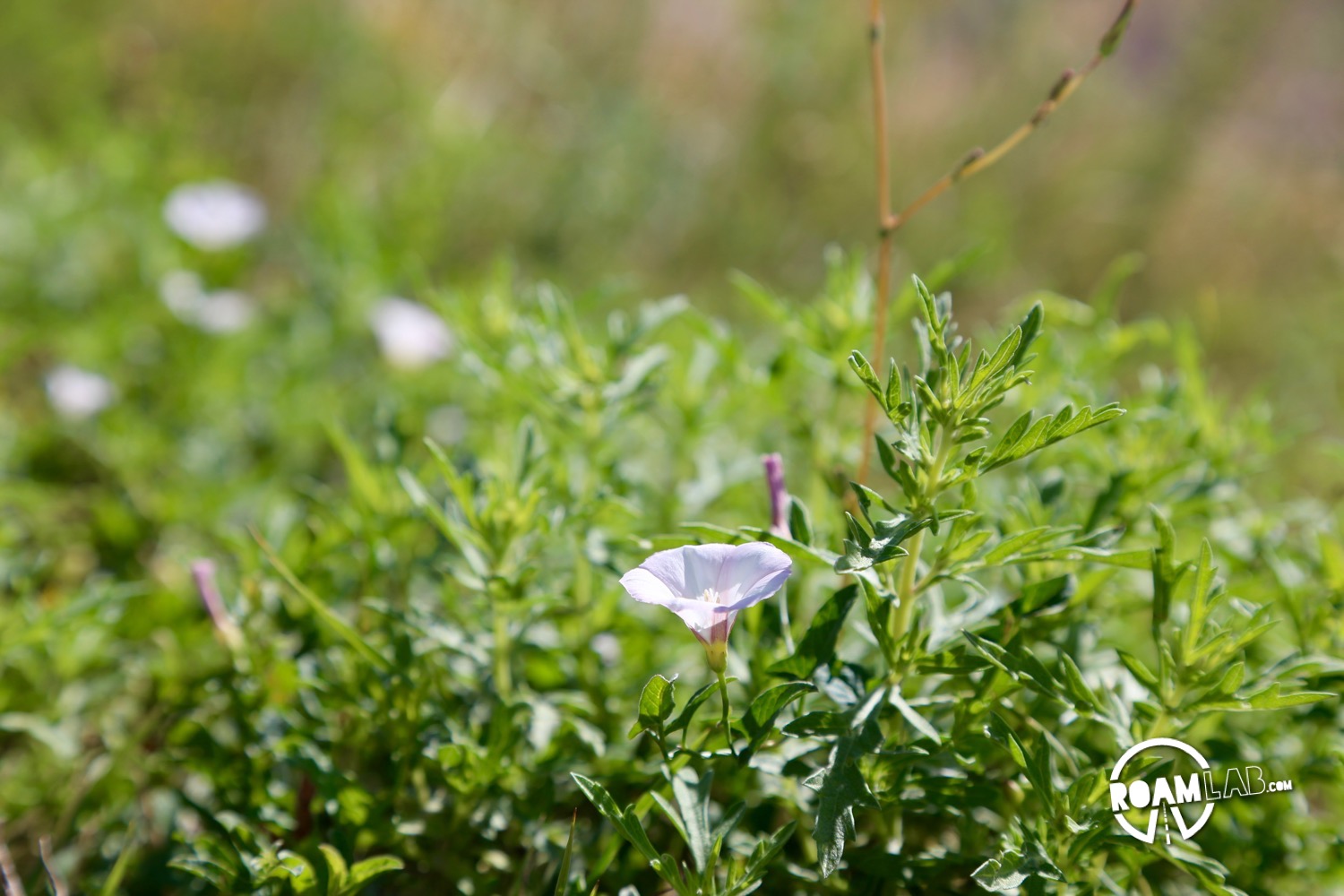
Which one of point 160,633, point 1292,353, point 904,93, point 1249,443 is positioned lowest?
point 160,633

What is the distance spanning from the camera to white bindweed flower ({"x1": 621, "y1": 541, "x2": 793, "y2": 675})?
98cm

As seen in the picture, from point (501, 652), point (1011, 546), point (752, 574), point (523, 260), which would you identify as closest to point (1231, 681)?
point (1011, 546)

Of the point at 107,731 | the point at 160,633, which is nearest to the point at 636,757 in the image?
the point at 107,731

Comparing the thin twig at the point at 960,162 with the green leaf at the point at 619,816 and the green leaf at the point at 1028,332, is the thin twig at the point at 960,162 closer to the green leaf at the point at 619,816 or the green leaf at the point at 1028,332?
the green leaf at the point at 1028,332

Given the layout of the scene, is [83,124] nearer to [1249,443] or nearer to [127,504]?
[127,504]

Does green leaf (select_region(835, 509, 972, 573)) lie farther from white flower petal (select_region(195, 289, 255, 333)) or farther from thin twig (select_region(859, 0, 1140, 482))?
white flower petal (select_region(195, 289, 255, 333))

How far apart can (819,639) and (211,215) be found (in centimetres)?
277

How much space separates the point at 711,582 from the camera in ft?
3.46

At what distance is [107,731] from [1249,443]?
6.77ft

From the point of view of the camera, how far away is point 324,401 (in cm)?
252

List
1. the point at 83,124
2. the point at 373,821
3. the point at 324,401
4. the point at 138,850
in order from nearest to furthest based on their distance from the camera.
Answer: the point at 373,821 < the point at 138,850 < the point at 324,401 < the point at 83,124

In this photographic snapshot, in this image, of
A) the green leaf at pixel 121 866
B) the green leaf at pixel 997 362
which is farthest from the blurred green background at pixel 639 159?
the green leaf at pixel 997 362

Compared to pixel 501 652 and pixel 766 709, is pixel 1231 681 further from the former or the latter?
pixel 501 652

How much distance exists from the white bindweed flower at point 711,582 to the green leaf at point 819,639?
11 cm
